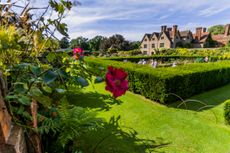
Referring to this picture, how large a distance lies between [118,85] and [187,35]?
54.0 metres

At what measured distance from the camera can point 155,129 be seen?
16.4 ft

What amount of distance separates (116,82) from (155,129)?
162 inches

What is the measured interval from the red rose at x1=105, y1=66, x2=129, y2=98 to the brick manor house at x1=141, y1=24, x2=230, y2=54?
49388 millimetres

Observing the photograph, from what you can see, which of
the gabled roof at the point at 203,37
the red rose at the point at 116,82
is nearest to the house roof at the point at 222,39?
the gabled roof at the point at 203,37

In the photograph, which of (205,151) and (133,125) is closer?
(205,151)

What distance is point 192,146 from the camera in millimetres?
4285

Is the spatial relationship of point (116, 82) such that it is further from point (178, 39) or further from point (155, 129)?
point (178, 39)

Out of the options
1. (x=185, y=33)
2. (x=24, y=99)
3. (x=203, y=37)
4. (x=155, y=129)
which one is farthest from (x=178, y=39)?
(x=24, y=99)

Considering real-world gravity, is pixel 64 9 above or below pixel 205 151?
above

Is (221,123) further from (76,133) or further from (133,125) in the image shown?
(76,133)

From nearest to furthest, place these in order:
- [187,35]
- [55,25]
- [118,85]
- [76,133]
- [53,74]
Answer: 1. [118,85]
2. [53,74]
3. [55,25]
4. [76,133]
5. [187,35]

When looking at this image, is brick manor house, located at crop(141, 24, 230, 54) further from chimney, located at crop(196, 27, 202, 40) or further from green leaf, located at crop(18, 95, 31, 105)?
green leaf, located at crop(18, 95, 31, 105)

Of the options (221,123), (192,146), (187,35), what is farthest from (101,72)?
(187,35)

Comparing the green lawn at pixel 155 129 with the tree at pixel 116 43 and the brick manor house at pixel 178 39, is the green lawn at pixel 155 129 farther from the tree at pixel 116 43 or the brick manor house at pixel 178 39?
the brick manor house at pixel 178 39
